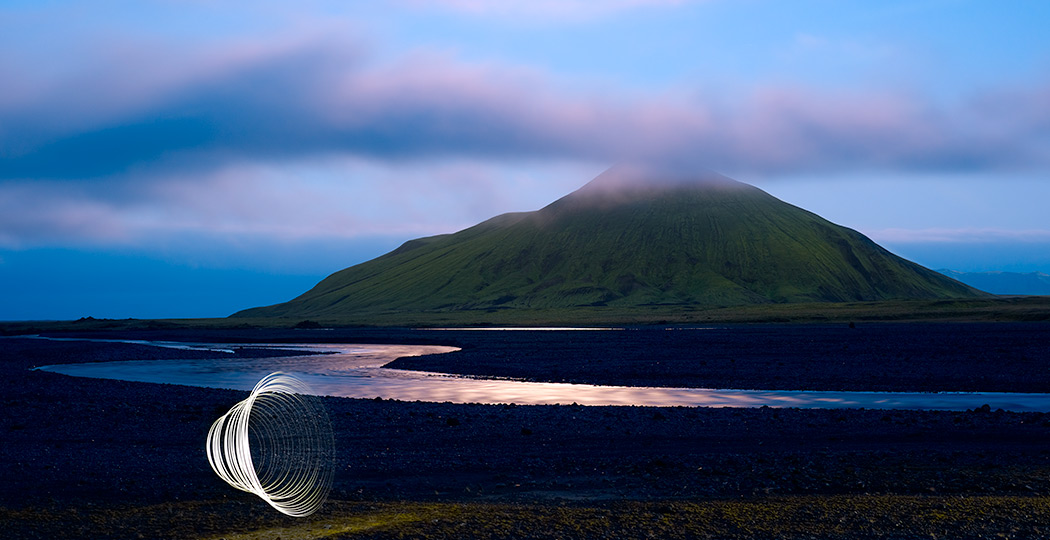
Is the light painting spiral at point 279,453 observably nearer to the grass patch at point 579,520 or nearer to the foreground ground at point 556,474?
the foreground ground at point 556,474

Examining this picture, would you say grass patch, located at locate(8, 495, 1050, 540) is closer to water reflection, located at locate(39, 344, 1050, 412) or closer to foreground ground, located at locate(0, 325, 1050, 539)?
foreground ground, located at locate(0, 325, 1050, 539)

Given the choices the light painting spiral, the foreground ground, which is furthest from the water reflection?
the light painting spiral

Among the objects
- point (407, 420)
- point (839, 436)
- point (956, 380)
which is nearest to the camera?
point (839, 436)

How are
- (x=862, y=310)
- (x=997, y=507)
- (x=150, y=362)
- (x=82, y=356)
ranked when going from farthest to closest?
(x=862, y=310)
(x=82, y=356)
(x=150, y=362)
(x=997, y=507)

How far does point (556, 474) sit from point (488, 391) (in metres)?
21.1

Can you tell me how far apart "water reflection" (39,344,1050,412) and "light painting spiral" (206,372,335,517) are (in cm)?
905

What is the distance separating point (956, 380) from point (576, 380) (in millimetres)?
17863

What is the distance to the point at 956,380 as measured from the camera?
39156 mm

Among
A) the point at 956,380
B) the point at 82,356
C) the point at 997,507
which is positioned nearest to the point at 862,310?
the point at 956,380

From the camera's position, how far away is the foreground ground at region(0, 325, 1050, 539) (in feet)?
42.0

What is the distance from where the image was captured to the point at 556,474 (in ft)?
56.7

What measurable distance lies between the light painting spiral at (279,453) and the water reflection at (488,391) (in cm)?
905

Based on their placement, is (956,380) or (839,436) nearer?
(839,436)

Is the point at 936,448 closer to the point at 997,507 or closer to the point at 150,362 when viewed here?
the point at 997,507
